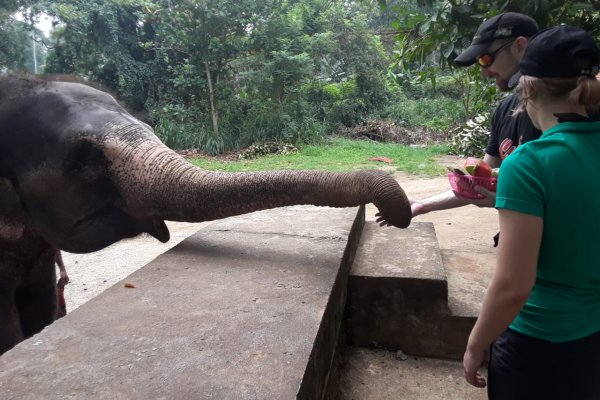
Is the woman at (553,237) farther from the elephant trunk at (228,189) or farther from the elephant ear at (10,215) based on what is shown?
the elephant ear at (10,215)

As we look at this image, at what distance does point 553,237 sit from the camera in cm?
115

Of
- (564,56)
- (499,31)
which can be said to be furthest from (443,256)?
(564,56)

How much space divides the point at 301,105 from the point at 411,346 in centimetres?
1225

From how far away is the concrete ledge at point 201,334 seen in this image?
4.25 ft

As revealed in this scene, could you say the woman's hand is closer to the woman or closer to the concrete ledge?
the woman

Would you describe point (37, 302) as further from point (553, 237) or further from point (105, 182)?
point (553, 237)

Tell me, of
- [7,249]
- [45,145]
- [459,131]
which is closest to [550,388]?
[45,145]

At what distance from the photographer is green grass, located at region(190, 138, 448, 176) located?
9711 mm

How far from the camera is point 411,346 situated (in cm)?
263

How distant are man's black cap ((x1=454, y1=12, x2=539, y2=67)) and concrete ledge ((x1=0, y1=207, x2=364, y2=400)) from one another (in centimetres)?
113

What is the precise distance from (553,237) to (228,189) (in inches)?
48.4

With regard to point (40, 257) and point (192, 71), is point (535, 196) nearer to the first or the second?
point (40, 257)

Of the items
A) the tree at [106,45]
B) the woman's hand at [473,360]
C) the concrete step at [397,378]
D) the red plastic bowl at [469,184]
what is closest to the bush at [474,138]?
the tree at [106,45]

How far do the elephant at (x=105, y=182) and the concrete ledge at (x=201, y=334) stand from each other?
304mm
